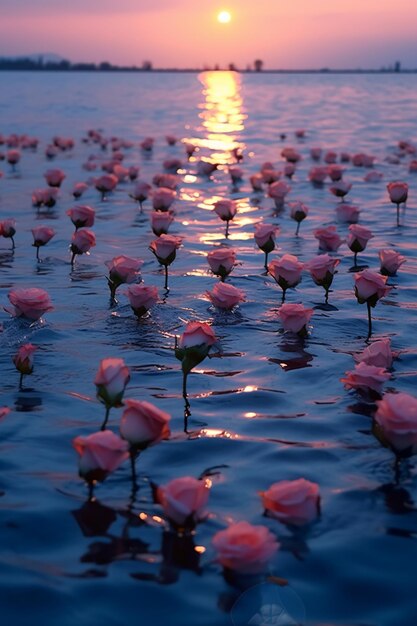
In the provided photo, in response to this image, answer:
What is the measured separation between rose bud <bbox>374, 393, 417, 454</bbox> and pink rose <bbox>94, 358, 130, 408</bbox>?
3.12 ft

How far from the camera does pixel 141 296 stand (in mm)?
5168

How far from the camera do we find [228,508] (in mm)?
3195

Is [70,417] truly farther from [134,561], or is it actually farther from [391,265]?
[391,265]

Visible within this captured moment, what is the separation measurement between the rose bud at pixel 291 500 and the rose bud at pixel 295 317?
2094mm

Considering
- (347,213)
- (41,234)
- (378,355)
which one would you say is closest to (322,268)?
(378,355)

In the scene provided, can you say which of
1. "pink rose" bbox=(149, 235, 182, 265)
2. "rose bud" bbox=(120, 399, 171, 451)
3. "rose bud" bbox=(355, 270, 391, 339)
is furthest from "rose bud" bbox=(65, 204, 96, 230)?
"rose bud" bbox=(120, 399, 171, 451)

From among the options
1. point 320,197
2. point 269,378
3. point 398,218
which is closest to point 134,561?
point 269,378

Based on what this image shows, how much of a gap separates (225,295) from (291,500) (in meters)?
2.55

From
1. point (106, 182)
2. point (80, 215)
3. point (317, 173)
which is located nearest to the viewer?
point (80, 215)

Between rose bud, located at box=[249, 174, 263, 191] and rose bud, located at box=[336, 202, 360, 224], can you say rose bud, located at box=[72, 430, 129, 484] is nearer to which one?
rose bud, located at box=[336, 202, 360, 224]

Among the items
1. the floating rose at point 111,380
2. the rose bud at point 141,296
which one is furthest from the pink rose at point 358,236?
the floating rose at point 111,380

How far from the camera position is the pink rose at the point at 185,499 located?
2678mm

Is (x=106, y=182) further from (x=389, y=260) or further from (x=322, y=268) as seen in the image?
(x=322, y=268)

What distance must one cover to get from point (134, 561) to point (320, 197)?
9.41 m
